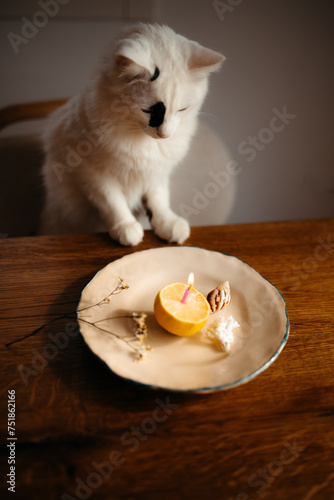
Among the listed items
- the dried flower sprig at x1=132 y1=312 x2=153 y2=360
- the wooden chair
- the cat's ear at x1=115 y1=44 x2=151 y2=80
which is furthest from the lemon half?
the wooden chair

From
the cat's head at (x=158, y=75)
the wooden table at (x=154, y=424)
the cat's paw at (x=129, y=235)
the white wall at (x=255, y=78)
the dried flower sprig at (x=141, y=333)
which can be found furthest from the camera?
the white wall at (x=255, y=78)

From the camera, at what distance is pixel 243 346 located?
0.54m

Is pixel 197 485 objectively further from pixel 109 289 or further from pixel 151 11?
pixel 151 11

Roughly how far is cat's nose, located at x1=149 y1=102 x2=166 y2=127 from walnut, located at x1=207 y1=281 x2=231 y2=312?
36 cm

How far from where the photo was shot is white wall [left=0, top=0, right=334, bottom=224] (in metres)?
1.17

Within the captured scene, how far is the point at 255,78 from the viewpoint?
1.37 metres

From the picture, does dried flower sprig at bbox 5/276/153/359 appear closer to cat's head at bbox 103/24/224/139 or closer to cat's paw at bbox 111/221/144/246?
cat's paw at bbox 111/221/144/246

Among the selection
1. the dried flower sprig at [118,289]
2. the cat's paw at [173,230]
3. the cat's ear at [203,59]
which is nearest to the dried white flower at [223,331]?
the dried flower sprig at [118,289]

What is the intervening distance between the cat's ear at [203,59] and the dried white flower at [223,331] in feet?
1.69

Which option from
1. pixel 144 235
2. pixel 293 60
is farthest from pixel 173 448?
pixel 293 60

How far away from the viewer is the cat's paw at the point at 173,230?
2.72ft

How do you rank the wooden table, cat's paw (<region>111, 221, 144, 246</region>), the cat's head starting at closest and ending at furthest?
the wooden table → the cat's head → cat's paw (<region>111, 221, 144, 246</region>)

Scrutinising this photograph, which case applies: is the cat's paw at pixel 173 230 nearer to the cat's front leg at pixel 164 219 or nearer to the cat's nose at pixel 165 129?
the cat's front leg at pixel 164 219

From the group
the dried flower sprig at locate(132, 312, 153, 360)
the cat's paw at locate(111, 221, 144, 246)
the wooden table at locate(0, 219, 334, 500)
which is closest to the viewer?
the wooden table at locate(0, 219, 334, 500)
